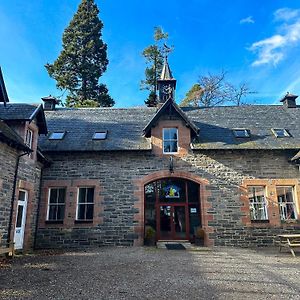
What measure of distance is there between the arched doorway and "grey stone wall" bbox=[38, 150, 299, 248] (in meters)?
0.86

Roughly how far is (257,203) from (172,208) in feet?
14.4

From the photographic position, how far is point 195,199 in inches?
574

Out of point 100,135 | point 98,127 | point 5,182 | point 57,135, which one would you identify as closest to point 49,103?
point 57,135

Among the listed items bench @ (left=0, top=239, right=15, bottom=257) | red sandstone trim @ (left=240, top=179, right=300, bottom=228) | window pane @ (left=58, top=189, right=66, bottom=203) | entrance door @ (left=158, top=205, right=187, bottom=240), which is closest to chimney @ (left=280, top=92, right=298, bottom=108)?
red sandstone trim @ (left=240, top=179, right=300, bottom=228)

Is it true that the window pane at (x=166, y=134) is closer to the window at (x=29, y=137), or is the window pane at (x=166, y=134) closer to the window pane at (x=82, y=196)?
the window pane at (x=82, y=196)

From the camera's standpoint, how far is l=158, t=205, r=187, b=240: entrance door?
1435cm

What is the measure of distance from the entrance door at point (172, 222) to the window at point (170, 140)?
10.1 ft

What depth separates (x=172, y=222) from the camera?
14.5 meters

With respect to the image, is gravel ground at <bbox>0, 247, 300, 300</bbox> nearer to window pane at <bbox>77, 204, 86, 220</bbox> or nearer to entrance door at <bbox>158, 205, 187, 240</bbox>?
window pane at <bbox>77, 204, 86, 220</bbox>

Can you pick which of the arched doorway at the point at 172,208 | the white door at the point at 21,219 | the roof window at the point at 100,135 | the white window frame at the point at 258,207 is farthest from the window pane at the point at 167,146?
the white door at the point at 21,219

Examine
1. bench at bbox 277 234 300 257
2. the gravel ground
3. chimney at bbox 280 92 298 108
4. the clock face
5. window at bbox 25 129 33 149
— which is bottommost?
the gravel ground

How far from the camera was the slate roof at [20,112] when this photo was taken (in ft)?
38.6

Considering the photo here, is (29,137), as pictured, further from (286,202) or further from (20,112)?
(286,202)

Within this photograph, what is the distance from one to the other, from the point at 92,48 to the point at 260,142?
82.1 ft
